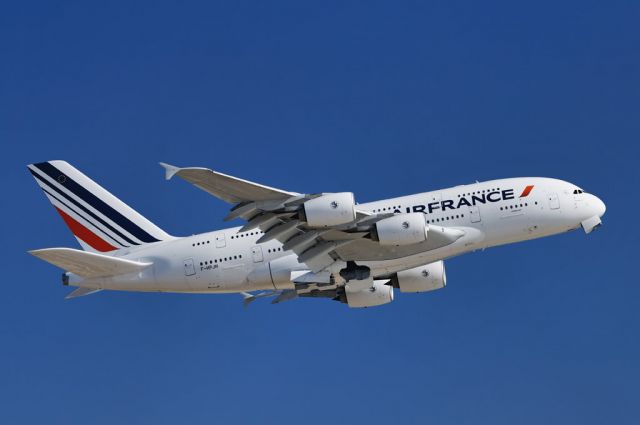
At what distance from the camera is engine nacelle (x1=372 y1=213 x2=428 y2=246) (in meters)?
45.5

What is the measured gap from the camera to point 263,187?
4350 centimetres

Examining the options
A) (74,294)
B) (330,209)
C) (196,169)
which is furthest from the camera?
(74,294)

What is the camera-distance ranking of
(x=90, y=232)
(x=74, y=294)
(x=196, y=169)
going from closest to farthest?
(x=196, y=169) < (x=74, y=294) < (x=90, y=232)

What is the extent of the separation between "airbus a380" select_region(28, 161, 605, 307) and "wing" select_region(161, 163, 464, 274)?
47 mm

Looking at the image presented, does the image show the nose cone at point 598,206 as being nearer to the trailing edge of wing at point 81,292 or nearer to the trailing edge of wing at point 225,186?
the trailing edge of wing at point 225,186

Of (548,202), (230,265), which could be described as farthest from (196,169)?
(548,202)

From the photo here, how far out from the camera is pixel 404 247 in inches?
1853

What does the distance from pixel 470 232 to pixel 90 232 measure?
2047 cm

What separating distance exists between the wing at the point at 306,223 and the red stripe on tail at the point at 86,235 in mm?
11212

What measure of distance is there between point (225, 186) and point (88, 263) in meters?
9.99

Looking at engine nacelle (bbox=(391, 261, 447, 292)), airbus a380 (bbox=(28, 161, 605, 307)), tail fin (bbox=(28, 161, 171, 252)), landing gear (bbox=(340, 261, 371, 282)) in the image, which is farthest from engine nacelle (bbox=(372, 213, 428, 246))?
tail fin (bbox=(28, 161, 171, 252))

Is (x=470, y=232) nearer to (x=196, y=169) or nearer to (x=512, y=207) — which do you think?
(x=512, y=207)

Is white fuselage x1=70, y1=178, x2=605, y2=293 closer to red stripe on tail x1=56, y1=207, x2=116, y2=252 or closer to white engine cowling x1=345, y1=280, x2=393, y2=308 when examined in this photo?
white engine cowling x1=345, y1=280, x2=393, y2=308

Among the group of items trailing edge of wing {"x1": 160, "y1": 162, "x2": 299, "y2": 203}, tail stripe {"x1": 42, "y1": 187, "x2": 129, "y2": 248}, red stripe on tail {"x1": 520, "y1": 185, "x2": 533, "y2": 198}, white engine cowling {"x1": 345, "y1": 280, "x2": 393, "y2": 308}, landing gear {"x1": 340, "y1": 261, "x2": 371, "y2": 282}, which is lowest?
white engine cowling {"x1": 345, "y1": 280, "x2": 393, "y2": 308}
